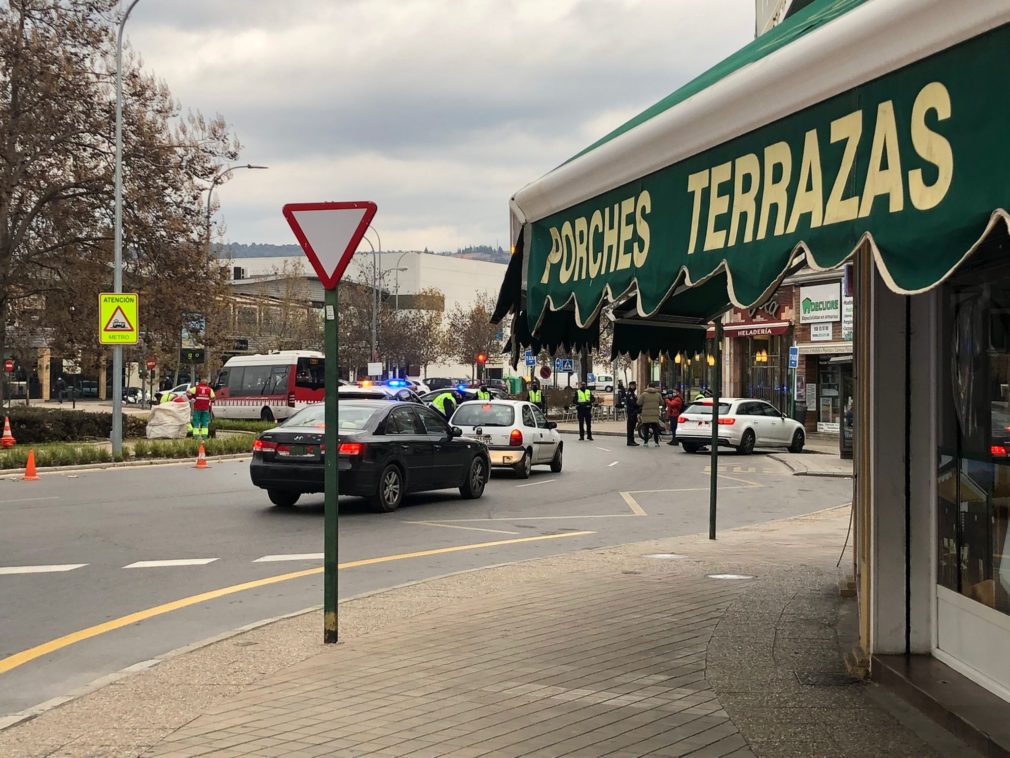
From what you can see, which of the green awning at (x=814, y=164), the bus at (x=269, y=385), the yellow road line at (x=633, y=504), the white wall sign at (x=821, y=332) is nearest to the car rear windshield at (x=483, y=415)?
the yellow road line at (x=633, y=504)

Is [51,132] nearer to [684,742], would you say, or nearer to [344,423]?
[344,423]

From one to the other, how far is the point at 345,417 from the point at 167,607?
23.8 feet

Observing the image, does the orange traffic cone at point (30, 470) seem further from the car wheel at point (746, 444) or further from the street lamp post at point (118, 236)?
the car wheel at point (746, 444)

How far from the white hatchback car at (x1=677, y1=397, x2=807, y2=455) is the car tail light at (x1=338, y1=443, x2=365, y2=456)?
57.2ft

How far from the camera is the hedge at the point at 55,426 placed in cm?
2877

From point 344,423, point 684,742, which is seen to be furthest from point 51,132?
point 684,742

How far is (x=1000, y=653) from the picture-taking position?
17.9 ft

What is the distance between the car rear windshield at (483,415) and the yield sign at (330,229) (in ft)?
49.1

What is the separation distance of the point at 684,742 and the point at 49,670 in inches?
158

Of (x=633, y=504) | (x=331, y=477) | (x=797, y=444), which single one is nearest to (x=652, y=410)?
(x=797, y=444)

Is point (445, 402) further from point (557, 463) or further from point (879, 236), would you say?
point (879, 236)

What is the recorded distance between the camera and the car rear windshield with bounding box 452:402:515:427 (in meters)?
23.0

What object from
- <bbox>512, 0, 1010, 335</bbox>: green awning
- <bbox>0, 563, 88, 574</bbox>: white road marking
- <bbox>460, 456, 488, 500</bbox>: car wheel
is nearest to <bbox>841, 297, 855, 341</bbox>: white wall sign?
<bbox>460, 456, 488, 500</bbox>: car wheel

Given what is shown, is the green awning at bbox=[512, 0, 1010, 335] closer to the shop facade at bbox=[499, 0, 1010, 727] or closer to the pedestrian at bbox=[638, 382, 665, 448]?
the shop facade at bbox=[499, 0, 1010, 727]
